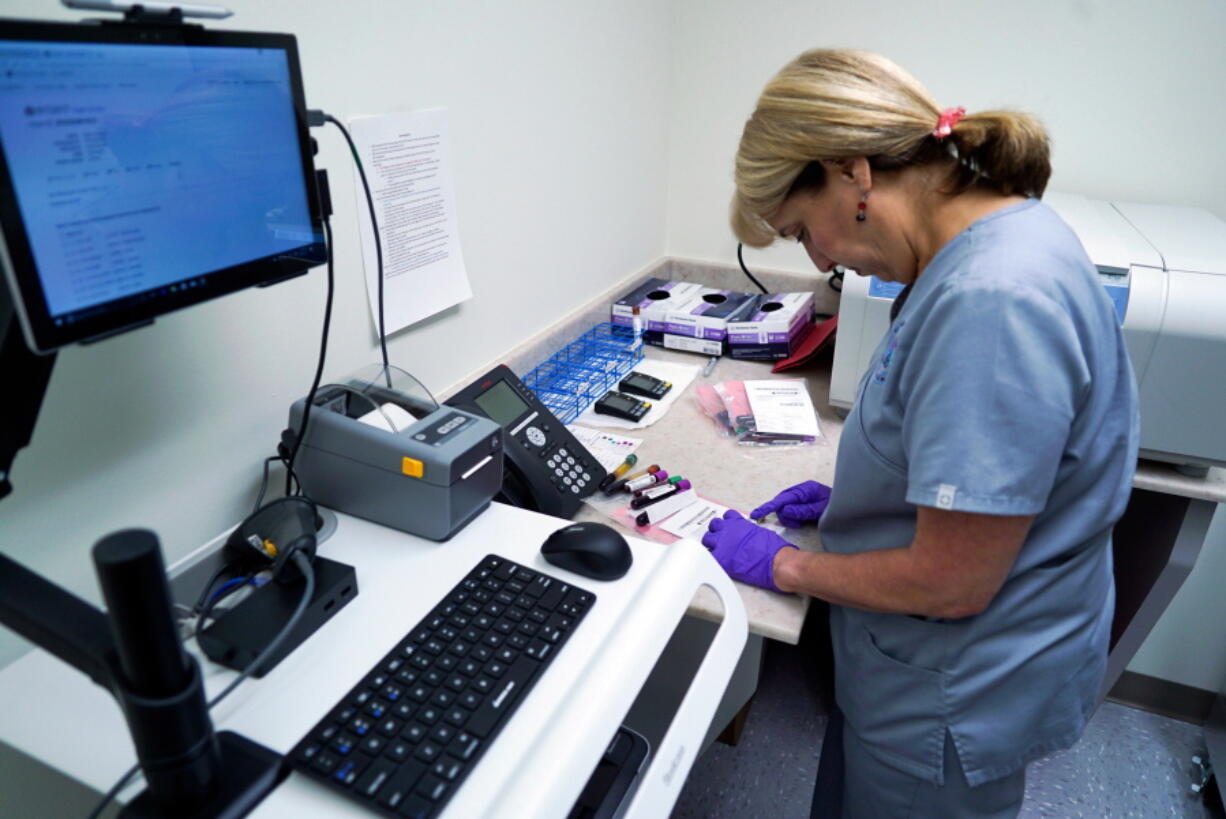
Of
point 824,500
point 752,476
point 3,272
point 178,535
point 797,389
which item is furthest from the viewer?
point 797,389

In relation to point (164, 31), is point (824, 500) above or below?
below

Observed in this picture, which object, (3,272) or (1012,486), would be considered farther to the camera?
(1012,486)

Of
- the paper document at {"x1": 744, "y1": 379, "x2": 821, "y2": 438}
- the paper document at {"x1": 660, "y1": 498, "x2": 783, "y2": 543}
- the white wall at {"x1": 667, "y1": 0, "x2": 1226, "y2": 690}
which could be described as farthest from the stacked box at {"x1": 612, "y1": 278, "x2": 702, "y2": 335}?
the paper document at {"x1": 660, "y1": 498, "x2": 783, "y2": 543}

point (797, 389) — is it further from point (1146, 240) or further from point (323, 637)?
point (323, 637)

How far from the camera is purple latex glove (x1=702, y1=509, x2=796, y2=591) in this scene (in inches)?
39.2

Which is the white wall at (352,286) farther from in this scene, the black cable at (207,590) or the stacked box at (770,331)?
the stacked box at (770,331)

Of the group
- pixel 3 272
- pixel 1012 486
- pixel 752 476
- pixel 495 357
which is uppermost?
pixel 3 272

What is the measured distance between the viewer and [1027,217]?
81 centimetres

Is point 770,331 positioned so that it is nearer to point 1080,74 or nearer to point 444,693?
point 1080,74

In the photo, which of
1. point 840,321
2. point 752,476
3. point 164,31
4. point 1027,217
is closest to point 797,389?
point 840,321

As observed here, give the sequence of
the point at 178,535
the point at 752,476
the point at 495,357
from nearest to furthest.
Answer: the point at 178,535 → the point at 752,476 → the point at 495,357

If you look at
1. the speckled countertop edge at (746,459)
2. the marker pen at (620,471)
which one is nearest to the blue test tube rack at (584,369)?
the speckled countertop edge at (746,459)

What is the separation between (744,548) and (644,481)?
0.24 meters

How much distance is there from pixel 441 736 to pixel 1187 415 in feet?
4.21
